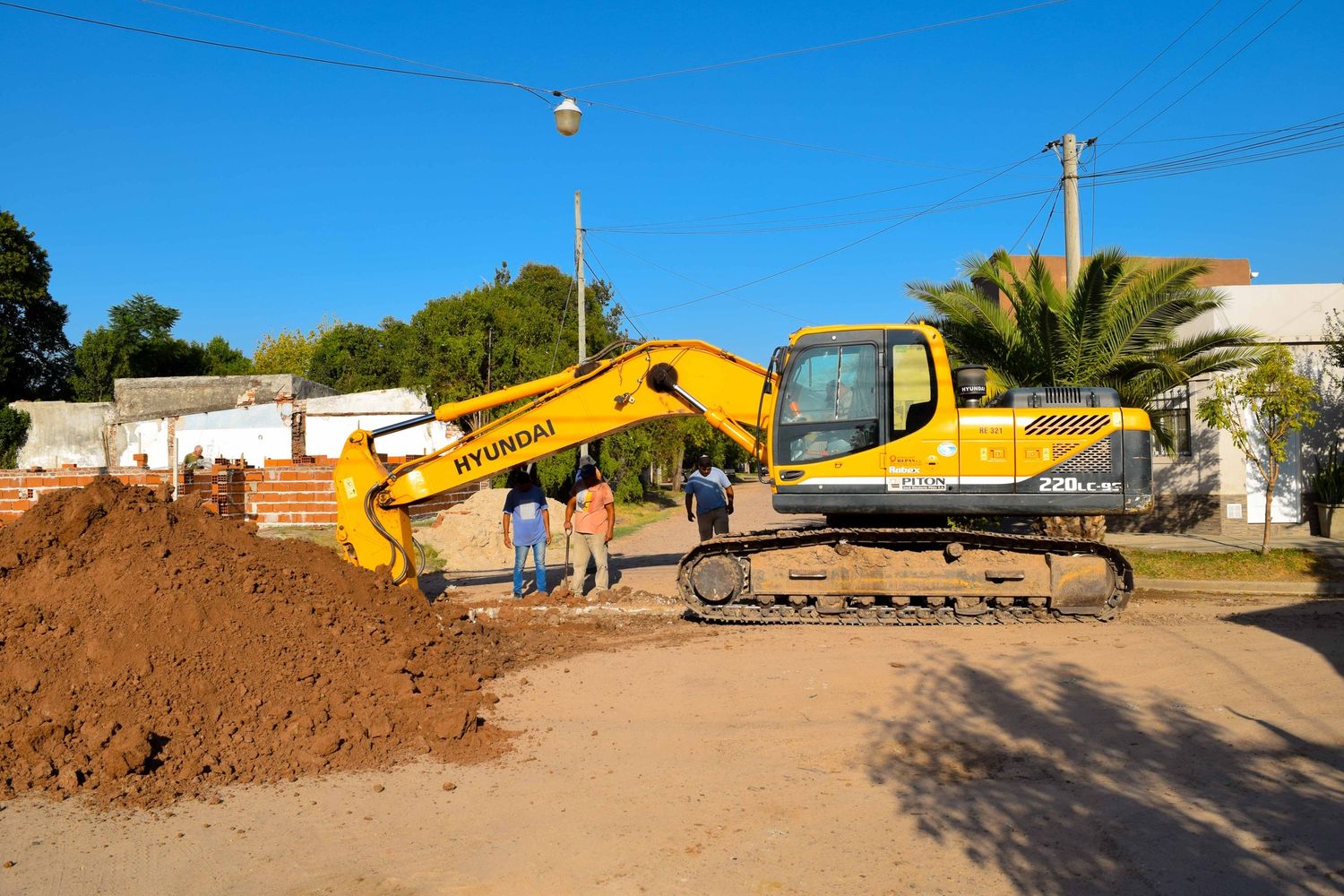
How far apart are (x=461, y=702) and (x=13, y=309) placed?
4013 centimetres

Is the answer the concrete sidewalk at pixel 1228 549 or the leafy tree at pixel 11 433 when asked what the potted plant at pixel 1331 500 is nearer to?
the concrete sidewalk at pixel 1228 549

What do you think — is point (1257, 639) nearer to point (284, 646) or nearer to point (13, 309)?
point (284, 646)

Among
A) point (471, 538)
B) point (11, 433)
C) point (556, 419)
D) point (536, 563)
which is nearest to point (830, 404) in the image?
point (556, 419)

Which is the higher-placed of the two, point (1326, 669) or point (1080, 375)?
point (1080, 375)

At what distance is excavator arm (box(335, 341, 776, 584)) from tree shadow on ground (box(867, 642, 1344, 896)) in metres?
3.98

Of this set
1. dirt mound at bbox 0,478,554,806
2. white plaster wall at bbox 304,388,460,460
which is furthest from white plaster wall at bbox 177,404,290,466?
dirt mound at bbox 0,478,554,806

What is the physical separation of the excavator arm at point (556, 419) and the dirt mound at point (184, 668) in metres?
1.55

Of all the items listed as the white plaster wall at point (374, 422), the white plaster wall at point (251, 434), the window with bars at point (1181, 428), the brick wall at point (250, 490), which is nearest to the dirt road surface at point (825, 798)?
the window with bars at point (1181, 428)

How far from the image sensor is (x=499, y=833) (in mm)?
5164

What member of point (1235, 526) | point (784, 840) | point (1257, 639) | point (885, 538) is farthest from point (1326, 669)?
point (1235, 526)

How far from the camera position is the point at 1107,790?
552 centimetres

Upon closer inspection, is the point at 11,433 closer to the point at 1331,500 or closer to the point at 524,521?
the point at 524,521

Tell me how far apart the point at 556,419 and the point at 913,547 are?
3.80 m

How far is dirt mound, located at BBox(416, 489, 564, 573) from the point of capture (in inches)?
670
